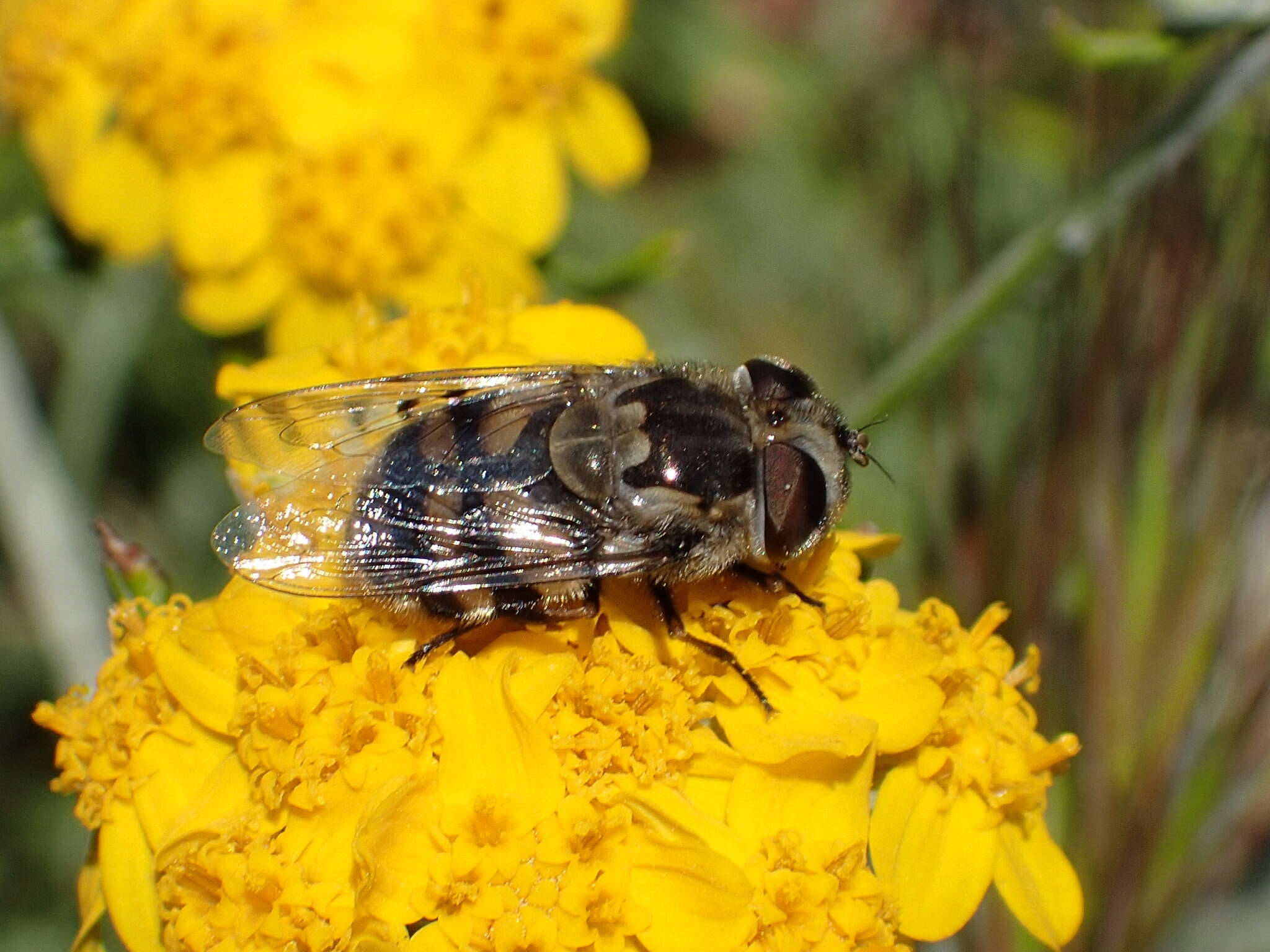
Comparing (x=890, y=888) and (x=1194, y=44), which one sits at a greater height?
(x=1194, y=44)

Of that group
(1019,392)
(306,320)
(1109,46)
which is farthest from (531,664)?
(1019,392)

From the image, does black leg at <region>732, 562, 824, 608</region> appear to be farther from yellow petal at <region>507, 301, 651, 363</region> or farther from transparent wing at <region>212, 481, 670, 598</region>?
yellow petal at <region>507, 301, 651, 363</region>

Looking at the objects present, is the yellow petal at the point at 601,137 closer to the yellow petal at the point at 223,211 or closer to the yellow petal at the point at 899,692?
the yellow petal at the point at 223,211

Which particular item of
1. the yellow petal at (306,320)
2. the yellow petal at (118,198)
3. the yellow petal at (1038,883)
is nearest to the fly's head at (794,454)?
the yellow petal at (1038,883)

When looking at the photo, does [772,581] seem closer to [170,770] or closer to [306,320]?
[170,770]

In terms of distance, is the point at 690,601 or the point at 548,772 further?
the point at 690,601

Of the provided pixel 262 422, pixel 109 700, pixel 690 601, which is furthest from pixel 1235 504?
pixel 109 700

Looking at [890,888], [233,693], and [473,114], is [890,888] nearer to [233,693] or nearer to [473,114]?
[233,693]

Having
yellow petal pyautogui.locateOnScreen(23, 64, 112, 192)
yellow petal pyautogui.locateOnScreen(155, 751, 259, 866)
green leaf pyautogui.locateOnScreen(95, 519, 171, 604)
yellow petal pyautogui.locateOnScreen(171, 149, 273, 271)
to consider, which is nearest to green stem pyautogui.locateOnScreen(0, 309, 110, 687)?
yellow petal pyautogui.locateOnScreen(23, 64, 112, 192)
